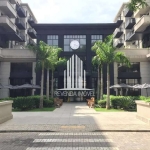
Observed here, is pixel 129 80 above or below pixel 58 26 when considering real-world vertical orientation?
below

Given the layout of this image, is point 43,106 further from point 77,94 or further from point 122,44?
point 122,44

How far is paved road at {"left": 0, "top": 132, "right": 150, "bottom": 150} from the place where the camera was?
7.59 m

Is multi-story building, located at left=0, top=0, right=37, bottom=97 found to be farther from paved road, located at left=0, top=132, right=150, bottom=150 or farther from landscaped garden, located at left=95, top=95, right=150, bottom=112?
paved road, located at left=0, top=132, right=150, bottom=150

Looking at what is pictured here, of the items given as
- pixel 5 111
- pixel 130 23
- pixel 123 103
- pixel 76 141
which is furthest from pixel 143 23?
pixel 76 141

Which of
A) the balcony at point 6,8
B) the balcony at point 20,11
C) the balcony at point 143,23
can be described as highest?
the balcony at point 20,11

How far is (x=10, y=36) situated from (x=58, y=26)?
994 cm

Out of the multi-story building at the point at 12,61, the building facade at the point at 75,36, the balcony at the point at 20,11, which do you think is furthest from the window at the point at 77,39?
the balcony at the point at 20,11

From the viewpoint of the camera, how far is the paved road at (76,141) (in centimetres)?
759

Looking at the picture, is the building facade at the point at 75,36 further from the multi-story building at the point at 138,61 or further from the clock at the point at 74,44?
the multi-story building at the point at 138,61

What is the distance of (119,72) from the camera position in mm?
39688

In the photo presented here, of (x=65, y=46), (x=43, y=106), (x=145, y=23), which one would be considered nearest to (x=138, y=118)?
(x=43, y=106)

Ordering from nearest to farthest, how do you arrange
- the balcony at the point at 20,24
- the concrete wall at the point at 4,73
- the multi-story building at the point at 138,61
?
the multi-story building at the point at 138,61 < the concrete wall at the point at 4,73 < the balcony at the point at 20,24

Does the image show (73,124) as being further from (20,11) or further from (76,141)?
(20,11)

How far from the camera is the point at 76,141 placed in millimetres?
8531
